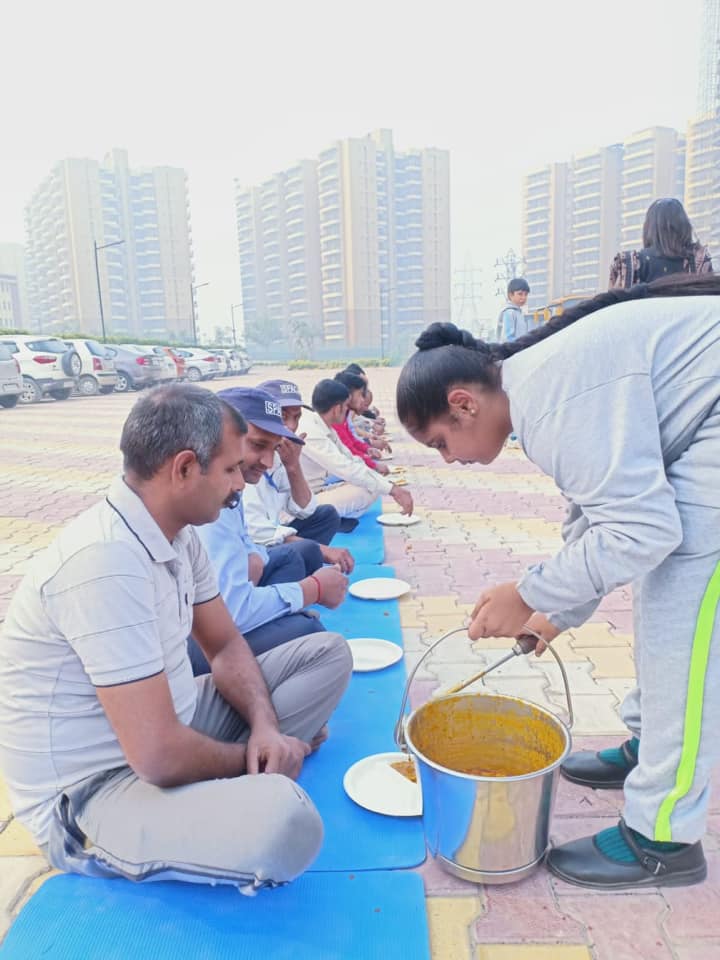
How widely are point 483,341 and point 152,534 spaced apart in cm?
89

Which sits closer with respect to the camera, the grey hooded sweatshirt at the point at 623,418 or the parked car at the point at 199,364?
the grey hooded sweatshirt at the point at 623,418

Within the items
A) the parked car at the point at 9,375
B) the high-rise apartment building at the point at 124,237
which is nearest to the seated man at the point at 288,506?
the parked car at the point at 9,375

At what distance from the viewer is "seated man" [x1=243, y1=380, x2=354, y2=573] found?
3281 mm

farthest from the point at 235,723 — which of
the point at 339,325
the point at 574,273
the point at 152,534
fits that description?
the point at 574,273

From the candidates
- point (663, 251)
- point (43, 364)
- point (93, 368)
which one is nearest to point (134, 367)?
point (93, 368)

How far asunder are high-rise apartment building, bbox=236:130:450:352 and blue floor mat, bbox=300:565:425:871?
2829 inches

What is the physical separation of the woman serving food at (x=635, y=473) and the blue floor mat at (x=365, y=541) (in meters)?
2.76

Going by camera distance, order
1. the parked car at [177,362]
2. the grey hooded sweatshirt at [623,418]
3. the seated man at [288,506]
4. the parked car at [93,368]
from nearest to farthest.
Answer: the grey hooded sweatshirt at [623,418] → the seated man at [288,506] → the parked car at [93,368] → the parked car at [177,362]

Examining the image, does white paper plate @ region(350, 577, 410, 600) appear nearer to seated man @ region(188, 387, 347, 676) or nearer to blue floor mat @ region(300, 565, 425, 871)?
blue floor mat @ region(300, 565, 425, 871)

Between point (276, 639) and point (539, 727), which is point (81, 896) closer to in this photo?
point (276, 639)

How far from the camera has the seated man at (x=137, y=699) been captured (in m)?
1.46

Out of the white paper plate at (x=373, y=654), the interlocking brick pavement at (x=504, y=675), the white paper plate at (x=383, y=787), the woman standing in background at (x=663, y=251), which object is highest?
the woman standing in background at (x=663, y=251)

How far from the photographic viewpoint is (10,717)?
1586 millimetres

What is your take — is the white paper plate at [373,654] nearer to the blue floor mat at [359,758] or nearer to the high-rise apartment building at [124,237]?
the blue floor mat at [359,758]
